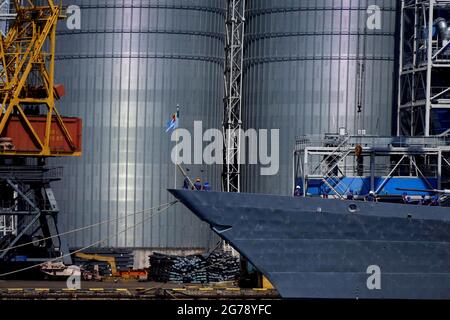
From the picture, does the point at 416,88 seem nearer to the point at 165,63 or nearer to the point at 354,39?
the point at 354,39

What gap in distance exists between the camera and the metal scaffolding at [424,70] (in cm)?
6184

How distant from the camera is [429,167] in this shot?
59438 millimetres

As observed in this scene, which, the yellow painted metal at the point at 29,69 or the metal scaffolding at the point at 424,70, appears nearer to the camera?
the metal scaffolding at the point at 424,70

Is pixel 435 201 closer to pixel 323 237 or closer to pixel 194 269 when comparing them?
pixel 323 237

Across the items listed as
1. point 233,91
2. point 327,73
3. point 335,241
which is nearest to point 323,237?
point 335,241

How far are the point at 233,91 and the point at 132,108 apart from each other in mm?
6451

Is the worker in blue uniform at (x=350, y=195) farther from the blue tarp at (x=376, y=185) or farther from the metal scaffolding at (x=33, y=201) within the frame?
the metal scaffolding at (x=33, y=201)

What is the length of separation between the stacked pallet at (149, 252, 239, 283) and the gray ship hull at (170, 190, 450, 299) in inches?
393

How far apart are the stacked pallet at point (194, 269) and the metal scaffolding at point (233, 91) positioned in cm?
1079

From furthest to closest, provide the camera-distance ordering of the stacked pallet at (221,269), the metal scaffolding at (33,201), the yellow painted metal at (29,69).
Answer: the yellow painted metal at (29,69) < the metal scaffolding at (33,201) < the stacked pallet at (221,269)

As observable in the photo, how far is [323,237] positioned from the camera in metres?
48.4

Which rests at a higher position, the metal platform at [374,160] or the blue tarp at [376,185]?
the metal platform at [374,160]

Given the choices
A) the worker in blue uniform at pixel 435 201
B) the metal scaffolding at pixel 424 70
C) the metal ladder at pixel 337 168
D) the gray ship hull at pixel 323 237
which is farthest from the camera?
the metal scaffolding at pixel 424 70

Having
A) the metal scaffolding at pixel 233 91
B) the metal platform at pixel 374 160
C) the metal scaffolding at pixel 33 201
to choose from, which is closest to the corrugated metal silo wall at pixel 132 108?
the metal scaffolding at pixel 233 91
